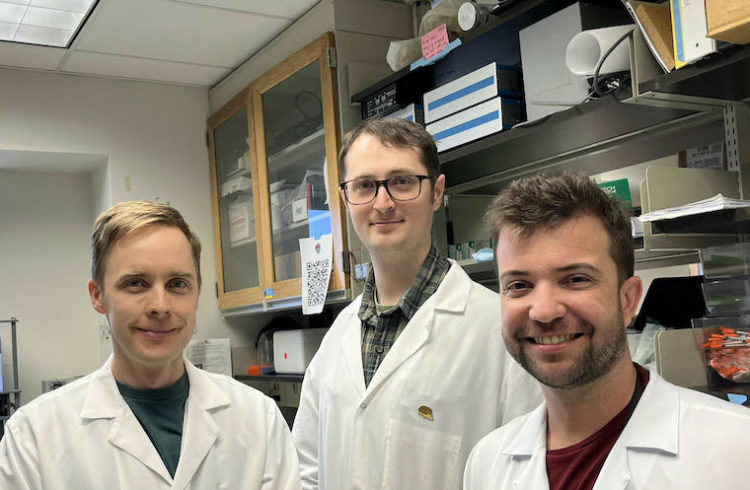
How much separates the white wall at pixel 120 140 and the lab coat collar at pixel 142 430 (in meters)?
2.37

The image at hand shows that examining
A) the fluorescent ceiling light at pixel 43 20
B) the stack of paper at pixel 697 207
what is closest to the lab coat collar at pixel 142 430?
the stack of paper at pixel 697 207

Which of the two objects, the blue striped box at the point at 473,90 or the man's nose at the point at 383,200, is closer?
the man's nose at the point at 383,200

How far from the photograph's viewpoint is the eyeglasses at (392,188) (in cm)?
151

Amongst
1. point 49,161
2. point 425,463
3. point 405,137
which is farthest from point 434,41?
point 49,161

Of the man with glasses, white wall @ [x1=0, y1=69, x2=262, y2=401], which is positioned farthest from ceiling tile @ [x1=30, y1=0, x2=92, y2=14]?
the man with glasses

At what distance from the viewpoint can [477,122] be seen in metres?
2.03

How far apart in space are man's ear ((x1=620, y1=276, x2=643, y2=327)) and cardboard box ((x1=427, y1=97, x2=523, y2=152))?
912 millimetres

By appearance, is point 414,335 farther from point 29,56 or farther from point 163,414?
point 29,56

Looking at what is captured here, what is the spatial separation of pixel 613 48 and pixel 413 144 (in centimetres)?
46

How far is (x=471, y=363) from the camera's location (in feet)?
4.82

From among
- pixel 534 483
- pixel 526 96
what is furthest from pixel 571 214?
pixel 526 96

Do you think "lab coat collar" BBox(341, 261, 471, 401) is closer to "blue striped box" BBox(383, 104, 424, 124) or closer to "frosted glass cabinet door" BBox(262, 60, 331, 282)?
"blue striped box" BBox(383, 104, 424, 124)

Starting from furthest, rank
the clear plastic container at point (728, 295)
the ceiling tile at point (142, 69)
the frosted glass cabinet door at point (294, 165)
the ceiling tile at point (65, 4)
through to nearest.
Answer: the ceiling tile at point (142, 69)
the frosted glass cabinet door at point (294, 165)
the ceiling tile at point (65, 4)
the clear plastic container at point (728, 295)

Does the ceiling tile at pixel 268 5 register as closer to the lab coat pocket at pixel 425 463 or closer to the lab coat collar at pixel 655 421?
the lab coat pocket at pixel 425 463
